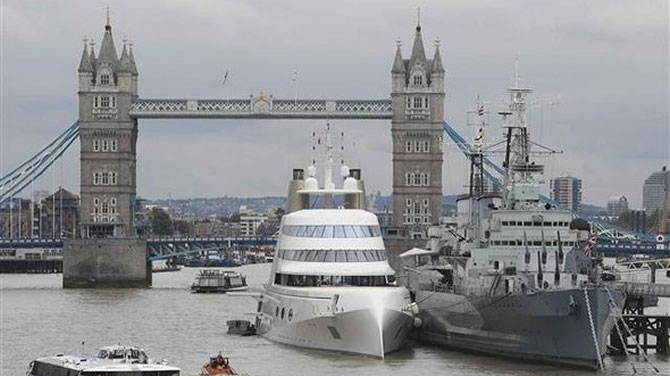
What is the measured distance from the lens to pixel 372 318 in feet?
227

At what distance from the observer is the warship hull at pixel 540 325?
6469cm

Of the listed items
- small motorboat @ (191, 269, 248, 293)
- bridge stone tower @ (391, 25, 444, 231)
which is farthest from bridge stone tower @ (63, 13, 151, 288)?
bridge stone tower @ (391, 25, 444, 231)

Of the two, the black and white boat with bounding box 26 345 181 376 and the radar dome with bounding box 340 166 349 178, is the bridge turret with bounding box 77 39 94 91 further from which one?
the black and white boat with bounding box 26 345 181 376

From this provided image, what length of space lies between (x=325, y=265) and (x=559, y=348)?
463 inches

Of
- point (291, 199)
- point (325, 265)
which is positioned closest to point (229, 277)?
point (291, 199)

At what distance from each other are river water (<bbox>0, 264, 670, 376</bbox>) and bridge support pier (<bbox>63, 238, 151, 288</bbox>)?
72.0 ft

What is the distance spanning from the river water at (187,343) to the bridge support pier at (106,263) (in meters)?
21.9

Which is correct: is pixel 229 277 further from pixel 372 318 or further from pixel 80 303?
pixel 372 318

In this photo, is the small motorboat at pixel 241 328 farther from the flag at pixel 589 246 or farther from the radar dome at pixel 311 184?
the flag at pixel 589 246

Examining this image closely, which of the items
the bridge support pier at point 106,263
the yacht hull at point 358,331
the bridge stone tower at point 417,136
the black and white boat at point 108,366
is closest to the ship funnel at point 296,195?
the yacht hull at point 358,331

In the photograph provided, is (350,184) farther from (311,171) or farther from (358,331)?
(358,331)

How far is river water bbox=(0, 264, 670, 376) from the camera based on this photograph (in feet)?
217

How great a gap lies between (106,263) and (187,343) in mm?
65000

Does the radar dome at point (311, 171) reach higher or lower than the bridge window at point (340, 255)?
higher
